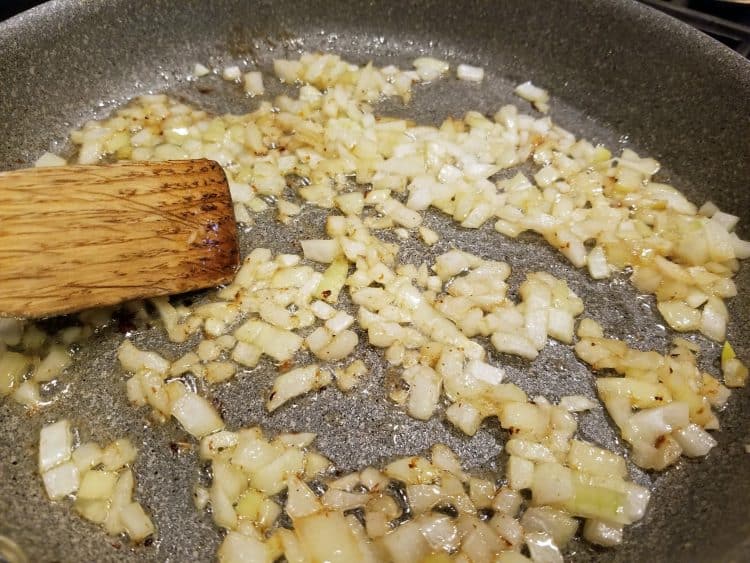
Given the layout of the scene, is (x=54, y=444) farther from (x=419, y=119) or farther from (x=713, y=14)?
(x=713, y=14)

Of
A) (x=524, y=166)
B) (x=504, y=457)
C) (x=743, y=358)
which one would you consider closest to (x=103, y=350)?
(x=504, y=457)

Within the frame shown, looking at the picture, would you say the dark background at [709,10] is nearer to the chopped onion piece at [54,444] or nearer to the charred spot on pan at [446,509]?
the chopped onion piece at [54,444]

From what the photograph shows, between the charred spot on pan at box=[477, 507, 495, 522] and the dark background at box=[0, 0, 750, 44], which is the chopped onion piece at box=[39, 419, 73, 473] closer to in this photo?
the charred spot on pan at box=[477, 507, 495, 522]

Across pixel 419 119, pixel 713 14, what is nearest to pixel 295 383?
pixel 419 119

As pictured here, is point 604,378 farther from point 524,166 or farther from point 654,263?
point 524,166

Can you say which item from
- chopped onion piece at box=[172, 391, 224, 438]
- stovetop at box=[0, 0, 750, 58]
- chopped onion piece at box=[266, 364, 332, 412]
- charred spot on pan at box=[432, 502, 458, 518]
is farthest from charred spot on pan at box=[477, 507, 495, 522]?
stovetop at box=[0, 0, 750, 58]

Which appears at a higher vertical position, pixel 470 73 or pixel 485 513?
pixel 470 73
